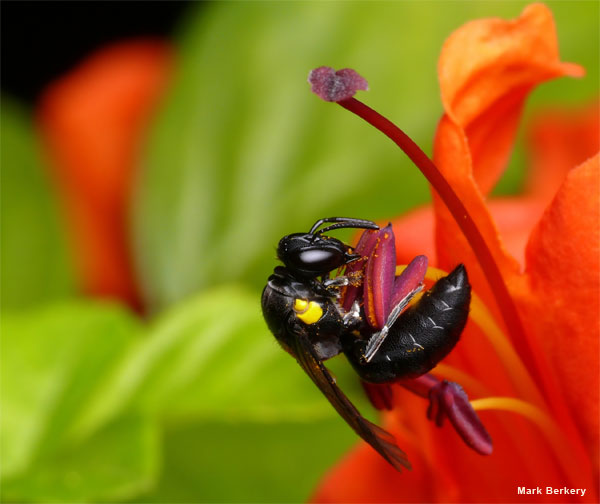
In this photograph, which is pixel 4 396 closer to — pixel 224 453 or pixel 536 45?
pixel 224 453

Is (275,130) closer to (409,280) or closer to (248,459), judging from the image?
(248,459)

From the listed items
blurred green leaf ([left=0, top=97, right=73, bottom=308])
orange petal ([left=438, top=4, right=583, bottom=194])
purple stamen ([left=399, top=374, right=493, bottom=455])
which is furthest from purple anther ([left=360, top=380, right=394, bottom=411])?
blurred green leaf ([left=0, top=97, right=73, bottom=308])

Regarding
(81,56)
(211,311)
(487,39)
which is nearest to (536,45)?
(487,39)

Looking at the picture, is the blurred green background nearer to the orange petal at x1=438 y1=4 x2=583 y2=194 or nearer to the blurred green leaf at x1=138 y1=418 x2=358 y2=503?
the blurred green leaf at x1=138 y1=418 x2=358 y2=503

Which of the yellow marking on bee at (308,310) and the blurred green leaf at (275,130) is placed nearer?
the yellow marking on bee at (308,310)

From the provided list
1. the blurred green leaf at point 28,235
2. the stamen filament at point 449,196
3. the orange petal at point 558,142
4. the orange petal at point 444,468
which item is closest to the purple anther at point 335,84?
the stamen filament at point 449,196

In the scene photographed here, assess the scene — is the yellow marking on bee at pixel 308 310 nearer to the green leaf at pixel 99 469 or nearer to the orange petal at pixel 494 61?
the orange petal at pixel 494 61

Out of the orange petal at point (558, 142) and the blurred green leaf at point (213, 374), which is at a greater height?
the orange petal at point (558, 142)
